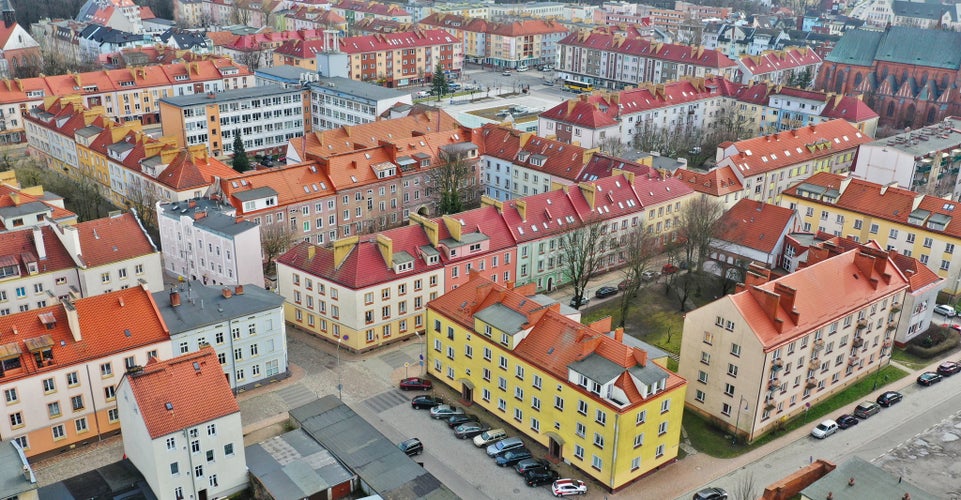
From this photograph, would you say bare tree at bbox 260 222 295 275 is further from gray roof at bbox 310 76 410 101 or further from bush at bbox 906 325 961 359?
bush at bbox 906 325 961 359

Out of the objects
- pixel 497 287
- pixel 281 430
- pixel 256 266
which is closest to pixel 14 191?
pixel 256 266

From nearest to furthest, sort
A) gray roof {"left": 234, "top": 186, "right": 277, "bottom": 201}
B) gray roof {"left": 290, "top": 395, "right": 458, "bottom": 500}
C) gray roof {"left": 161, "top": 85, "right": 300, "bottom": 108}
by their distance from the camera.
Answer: gray roof {"left": 290, "top": 395, "right": 458, "bottom": 500} < gray roof {"left": 234, "top": 186, "right": 277, "bottom": 201} < gray roof {"left": 161, "top": 85, "right": 300, "bottom": 108}

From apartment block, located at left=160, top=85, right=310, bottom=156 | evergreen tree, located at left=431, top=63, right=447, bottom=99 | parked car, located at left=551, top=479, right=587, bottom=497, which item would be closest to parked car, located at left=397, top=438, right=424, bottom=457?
parked car, located at left=551, top=479, right=587, bottom=497

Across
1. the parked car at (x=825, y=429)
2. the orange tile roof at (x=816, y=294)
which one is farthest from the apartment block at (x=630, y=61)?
the parked car at (x=825, y=429)

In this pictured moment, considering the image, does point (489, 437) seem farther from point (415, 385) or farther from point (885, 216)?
point (885, 216)

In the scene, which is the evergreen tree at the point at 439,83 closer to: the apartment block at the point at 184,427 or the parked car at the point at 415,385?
the parked car at the point at 415,385
